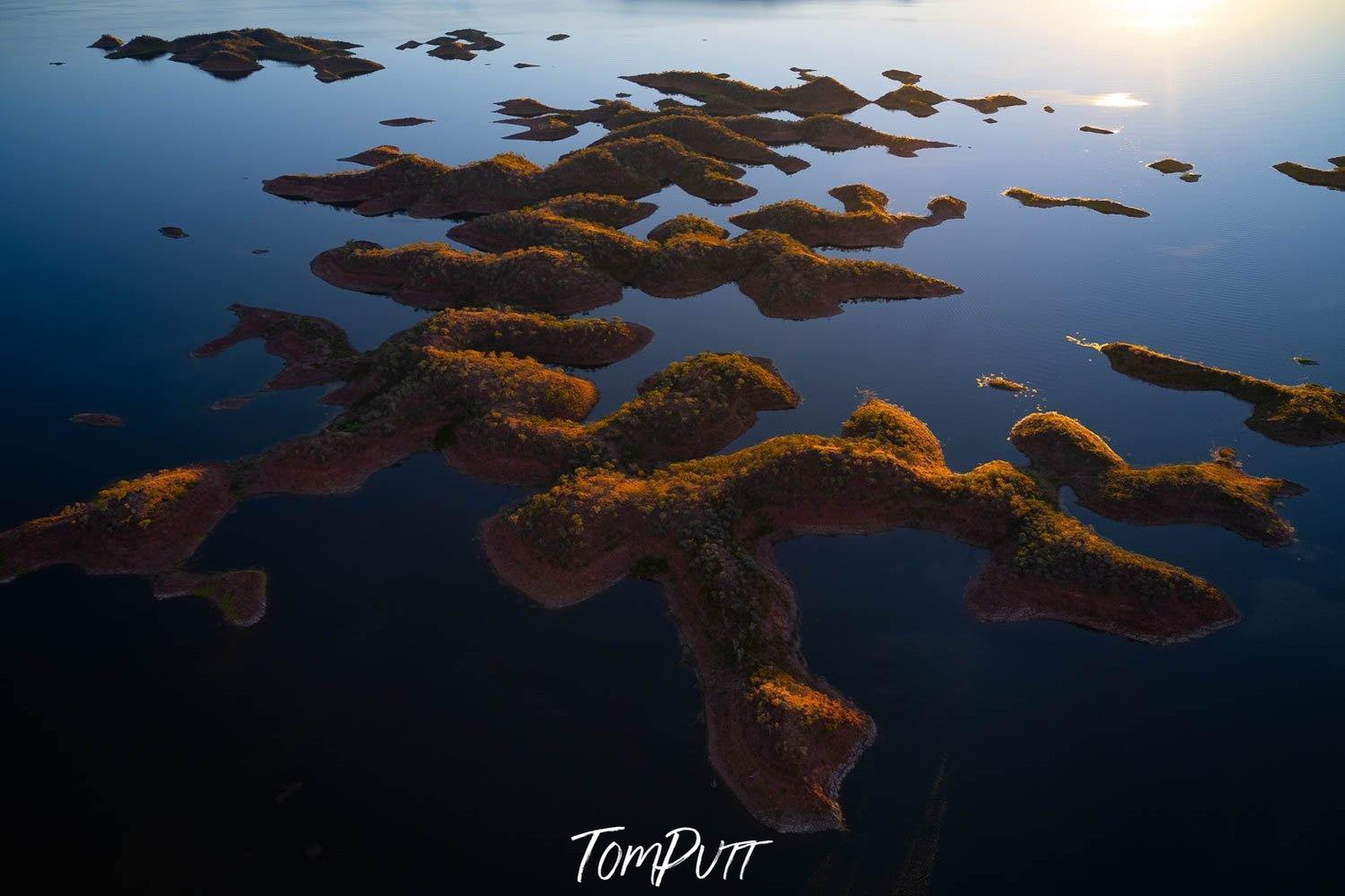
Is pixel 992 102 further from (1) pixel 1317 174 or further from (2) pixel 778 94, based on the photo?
(1) pixel 1317 174

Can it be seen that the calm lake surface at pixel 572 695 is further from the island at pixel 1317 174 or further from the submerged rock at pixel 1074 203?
the island at pixel 1317 174

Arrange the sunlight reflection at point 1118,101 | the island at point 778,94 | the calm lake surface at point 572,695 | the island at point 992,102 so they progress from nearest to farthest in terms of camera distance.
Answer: the calm lake surface at point 572,695 < the island at point 778,94 < the island at point 992,102 < the sunlight reflection at point 1118,101

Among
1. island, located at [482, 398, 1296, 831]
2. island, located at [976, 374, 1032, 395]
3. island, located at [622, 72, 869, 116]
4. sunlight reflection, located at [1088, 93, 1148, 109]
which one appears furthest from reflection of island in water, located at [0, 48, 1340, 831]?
sunlight reflection, located at [1088, 93, 1148, 109]

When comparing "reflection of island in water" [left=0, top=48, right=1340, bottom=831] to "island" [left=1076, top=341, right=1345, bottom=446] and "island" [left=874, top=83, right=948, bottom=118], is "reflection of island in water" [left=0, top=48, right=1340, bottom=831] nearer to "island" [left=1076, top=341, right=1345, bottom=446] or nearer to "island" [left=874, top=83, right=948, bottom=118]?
"island" [left=1076, top=341, right=1345, bottom=446]

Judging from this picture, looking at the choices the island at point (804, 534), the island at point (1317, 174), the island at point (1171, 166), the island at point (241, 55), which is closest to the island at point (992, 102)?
the island at point (1171, 166)

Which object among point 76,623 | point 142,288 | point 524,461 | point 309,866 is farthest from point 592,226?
point 309,866

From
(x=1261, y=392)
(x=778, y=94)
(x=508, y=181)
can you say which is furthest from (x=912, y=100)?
(x=1261, y=392)

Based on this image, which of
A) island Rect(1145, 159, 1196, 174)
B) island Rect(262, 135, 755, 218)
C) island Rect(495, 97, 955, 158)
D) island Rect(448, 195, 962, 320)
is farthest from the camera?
island Rect(495, 97, 955, 158)
